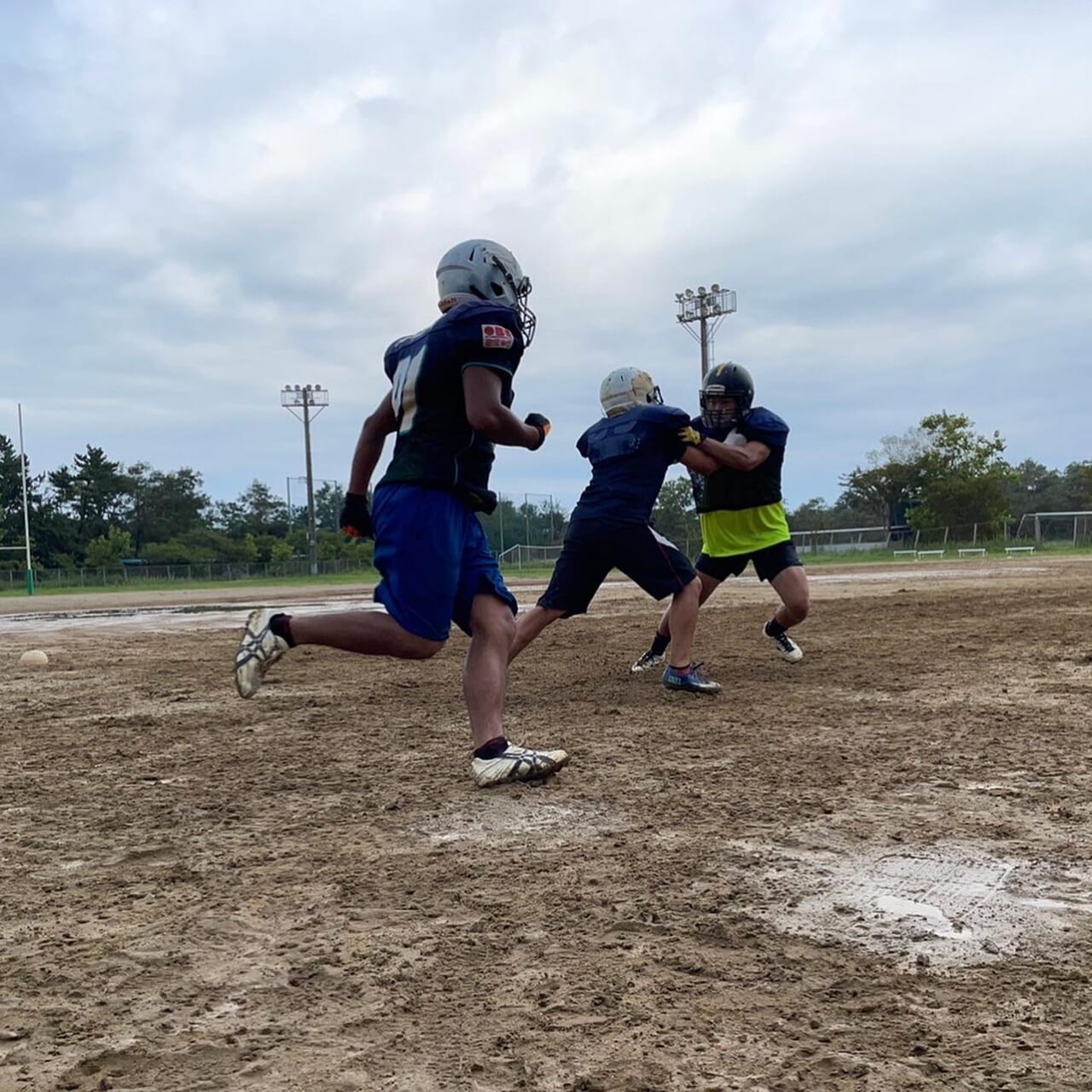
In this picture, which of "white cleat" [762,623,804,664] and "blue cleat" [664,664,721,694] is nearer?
"blue cleat" [664,664,721,694]

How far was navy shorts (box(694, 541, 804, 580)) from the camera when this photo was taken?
21.7 ft

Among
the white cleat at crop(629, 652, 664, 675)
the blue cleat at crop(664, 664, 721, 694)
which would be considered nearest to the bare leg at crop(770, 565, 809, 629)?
the white cleat at crop(629, 652, 664, 675)

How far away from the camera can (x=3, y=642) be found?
11.1 m

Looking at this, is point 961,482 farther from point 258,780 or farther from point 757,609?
point 258,780

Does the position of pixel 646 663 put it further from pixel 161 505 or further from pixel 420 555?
pixel 161 505

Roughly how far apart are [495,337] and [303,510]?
9095cm

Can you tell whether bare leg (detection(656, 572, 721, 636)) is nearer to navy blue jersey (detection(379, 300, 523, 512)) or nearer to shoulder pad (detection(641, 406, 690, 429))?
shoulder pad (detection(641, 406, 690, 429))

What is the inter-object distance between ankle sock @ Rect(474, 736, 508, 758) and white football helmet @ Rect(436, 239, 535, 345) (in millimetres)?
1464

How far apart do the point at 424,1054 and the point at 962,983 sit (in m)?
0.99

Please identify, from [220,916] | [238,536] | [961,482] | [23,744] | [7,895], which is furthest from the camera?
[238,536]

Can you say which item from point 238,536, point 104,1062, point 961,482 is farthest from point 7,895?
point 238,536

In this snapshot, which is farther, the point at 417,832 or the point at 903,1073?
the point at 417,832

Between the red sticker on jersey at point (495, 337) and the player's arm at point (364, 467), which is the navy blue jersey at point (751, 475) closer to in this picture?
the player's arm at point (364, 467)

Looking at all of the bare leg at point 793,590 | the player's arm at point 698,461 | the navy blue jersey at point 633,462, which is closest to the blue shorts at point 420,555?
the navy blue jersey at point 633,462
